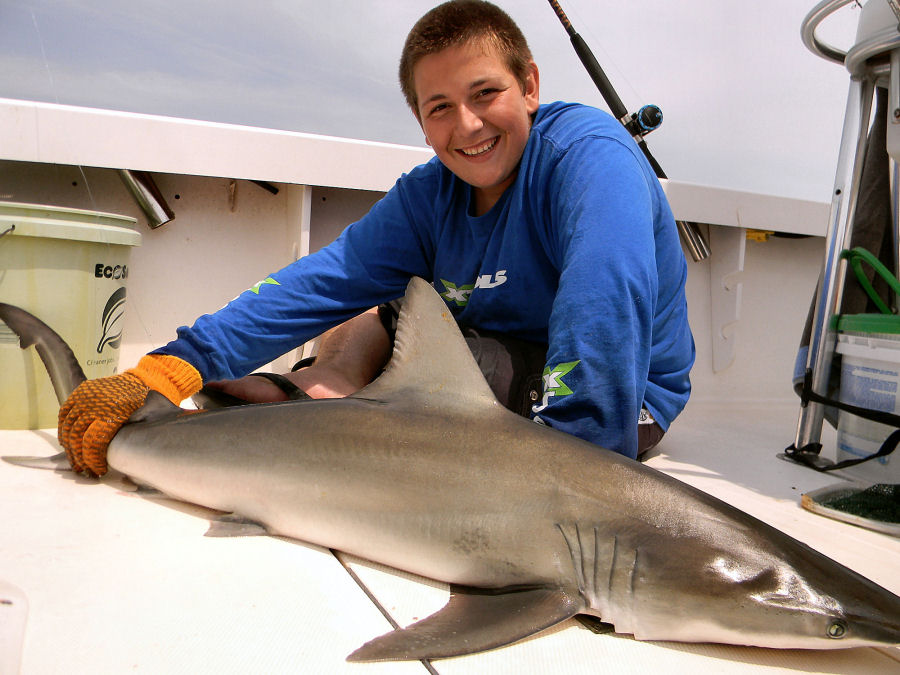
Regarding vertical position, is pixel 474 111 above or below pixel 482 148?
above

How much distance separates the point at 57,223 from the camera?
7.11 feet

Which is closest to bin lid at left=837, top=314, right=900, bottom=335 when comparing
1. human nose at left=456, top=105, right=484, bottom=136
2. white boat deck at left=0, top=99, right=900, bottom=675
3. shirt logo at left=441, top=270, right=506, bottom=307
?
white boat deck at left=0, top=99, right=900, bottom=675

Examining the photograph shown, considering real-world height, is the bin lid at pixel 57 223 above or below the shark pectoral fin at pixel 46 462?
above

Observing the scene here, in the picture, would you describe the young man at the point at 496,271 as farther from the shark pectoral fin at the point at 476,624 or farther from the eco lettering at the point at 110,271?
the eco lettering at the point at 110,271

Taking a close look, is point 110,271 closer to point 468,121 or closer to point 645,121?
point 468,121

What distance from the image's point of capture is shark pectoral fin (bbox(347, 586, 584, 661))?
1008 millimetres

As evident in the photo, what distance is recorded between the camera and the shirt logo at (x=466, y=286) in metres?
2.08

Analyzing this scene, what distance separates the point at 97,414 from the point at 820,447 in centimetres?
249

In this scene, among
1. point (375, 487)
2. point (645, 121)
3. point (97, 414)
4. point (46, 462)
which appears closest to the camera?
point (375, 487)

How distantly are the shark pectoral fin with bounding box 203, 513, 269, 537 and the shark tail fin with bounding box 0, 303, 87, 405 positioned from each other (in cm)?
83

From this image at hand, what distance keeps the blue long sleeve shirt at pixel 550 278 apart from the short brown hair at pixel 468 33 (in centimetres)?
22

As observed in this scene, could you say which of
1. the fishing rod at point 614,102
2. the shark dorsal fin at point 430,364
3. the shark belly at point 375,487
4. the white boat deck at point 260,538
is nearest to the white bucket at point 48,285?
the white boat deck at point 260,538

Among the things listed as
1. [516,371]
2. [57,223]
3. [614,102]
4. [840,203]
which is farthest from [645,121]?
[57,223]

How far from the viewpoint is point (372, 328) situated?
2.66 meters
